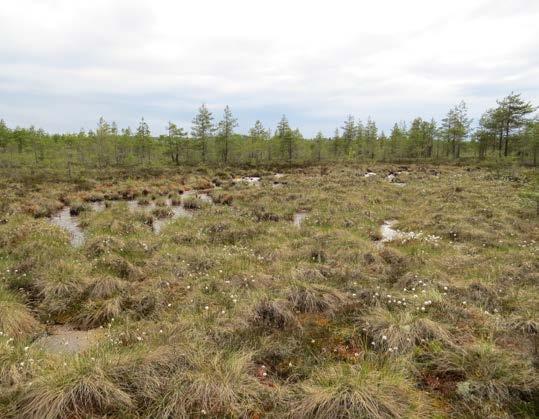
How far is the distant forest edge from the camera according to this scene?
160 feet

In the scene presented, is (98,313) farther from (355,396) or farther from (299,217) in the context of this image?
(299,217)

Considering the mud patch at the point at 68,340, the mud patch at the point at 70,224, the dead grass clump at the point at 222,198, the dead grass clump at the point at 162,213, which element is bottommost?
the mud patch at the point at 68,340

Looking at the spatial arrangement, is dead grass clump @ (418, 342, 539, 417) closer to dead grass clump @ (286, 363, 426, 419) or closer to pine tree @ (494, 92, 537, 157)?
dead grass clump @ (286, 363, 426, 419)

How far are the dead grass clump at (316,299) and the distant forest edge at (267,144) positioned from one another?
143 ft

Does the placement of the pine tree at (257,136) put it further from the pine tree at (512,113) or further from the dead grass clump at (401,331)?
the dead grass clump at (401,331)

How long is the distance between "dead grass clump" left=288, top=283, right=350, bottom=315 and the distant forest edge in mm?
43512

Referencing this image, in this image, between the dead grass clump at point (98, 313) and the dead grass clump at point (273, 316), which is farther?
the dead grass clump at point (98, 313)

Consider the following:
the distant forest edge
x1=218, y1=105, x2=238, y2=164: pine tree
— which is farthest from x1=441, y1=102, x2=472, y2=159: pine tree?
x1=218, y1=105, x2=238, y2=164: pine tree

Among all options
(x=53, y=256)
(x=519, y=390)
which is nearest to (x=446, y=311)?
(x=519, y=390)

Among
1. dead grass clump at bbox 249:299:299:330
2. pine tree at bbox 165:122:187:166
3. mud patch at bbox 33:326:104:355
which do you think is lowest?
mud patch at bbox 33:326:104:355

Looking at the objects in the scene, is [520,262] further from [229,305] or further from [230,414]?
[230,414]

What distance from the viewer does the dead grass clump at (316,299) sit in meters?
A: 6.97

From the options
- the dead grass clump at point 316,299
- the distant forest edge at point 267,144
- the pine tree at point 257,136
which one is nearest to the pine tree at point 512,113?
the distant forest edge at point 267,144

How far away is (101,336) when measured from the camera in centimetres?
595
